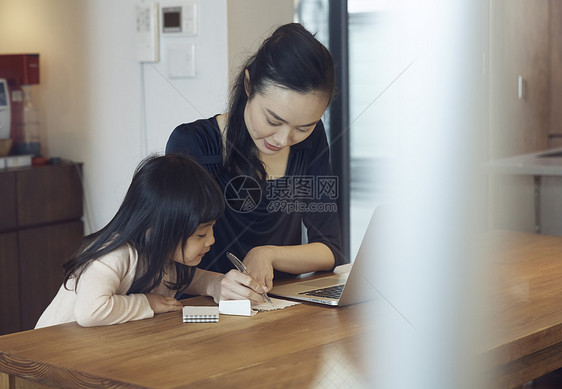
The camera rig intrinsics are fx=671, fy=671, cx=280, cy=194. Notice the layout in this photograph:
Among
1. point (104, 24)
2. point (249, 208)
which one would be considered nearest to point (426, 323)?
point (249, 208)

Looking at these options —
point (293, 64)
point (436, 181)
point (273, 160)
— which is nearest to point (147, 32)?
point (273, 160)

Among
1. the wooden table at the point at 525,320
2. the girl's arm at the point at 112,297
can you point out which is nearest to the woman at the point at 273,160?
the girl's arm at the point at 112,297

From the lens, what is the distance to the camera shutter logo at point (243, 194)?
1131 mm

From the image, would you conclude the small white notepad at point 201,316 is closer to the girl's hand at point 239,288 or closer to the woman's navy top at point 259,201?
the girl's hand at point 239,288

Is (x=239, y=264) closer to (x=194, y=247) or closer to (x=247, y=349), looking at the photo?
(x=194, y=247)

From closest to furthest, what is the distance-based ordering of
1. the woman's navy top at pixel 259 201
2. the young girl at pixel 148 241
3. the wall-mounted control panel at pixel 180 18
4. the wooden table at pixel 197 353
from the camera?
1. the wooden table at pixel 197 353
2. the young girl at pixel 148 241
3. the woman's navy top at pixel 259 201
4. the wall-mounted control panel at pixel 180 18

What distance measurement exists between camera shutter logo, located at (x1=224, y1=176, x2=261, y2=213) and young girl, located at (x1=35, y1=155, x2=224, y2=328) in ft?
0.77

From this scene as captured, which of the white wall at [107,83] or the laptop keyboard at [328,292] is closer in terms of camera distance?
the laptop keyboard at [328,292]

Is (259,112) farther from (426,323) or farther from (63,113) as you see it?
(63,113)

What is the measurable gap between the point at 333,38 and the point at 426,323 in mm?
1397

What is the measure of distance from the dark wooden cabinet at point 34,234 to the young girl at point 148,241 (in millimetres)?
969

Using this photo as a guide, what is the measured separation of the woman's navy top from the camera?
1111mm

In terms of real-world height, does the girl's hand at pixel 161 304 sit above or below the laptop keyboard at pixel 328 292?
above

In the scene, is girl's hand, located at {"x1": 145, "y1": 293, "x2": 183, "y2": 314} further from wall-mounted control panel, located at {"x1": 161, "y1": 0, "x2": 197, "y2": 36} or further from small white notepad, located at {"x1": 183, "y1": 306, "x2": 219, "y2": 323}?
wall-mounted control panel, located at {"x1": 161, "y1": 0, "x2": 197, "y2": 36}
